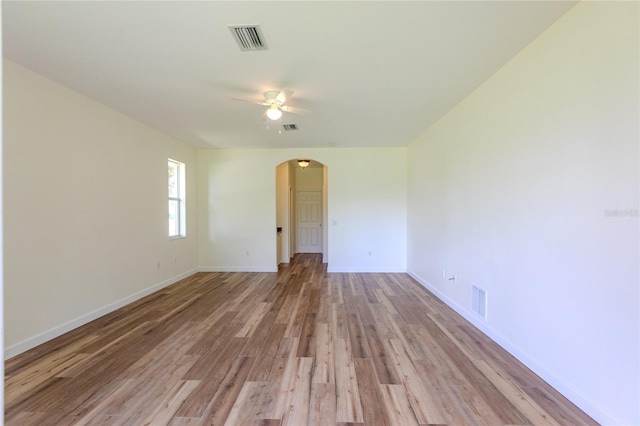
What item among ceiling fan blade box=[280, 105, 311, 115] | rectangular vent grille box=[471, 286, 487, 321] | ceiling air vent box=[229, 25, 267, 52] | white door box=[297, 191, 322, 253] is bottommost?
rectangular vent grille box=[471, 286, 487, 321]

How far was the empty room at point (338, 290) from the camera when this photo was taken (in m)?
1.93

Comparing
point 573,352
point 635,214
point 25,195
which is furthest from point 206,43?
point 573,352

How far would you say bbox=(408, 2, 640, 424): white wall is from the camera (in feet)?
5.73

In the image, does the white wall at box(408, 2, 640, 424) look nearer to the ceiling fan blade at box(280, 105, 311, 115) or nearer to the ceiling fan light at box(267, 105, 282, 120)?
the ceiling fan blade at box(280, 105, 311, 115)

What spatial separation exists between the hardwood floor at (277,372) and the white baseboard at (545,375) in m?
0.05

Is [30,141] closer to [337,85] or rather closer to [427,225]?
[337,85]

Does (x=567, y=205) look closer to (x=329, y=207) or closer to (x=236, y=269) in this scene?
(x=329, y=207)

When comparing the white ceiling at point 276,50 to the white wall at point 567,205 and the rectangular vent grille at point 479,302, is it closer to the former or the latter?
the white wall at point 567,205

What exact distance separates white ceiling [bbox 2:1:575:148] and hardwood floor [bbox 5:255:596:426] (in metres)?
2.68

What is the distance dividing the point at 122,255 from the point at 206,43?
127 inches

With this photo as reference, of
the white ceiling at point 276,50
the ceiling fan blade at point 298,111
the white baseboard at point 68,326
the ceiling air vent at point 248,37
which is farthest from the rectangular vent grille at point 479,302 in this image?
the white baseboard at point 68,326

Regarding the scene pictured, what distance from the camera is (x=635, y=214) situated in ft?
5.55

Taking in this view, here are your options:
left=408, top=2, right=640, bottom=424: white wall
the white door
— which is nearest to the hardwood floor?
left=408, top=2, right=640, bottom=424: white wall

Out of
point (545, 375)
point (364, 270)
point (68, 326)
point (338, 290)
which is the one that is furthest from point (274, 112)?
point (364, 270)
